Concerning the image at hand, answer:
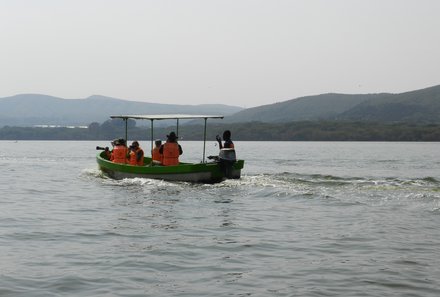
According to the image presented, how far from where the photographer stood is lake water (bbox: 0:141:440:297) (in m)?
11.9

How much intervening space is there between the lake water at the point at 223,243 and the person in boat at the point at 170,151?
12.2 feet

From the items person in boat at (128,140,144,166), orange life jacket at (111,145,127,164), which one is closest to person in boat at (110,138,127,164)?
orange life jacket at (111,145,127,164)

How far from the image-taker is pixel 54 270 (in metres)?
12.8

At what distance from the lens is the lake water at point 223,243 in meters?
11.9

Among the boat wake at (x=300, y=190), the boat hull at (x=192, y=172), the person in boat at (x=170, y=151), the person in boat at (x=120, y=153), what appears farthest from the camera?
the person in boat at (x=120, y=153)

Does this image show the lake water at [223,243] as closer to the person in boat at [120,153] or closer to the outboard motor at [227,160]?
the outboard motor at [227,160]

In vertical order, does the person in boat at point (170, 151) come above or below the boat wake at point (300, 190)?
above

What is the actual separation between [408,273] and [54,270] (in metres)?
7.10

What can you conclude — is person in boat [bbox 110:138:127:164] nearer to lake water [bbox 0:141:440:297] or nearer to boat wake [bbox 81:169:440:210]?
boat wake [bbox 81:169:440:210]

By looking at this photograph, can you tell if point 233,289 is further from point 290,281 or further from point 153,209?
point 153,209

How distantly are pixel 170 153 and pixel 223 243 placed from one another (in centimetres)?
1631

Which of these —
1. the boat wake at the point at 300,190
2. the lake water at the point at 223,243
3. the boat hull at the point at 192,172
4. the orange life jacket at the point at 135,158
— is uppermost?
the orange life jacket at the point at 135,158

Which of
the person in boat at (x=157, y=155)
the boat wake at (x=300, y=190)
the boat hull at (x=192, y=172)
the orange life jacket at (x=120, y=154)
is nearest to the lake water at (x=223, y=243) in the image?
the boat wake at (x=300, y=190)

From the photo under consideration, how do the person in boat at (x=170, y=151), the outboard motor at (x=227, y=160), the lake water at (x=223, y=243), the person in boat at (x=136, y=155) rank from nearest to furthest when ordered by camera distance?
1. the lake water at (x=223, y=243)
2. the outboard motor at (x=227, y=160)
3. the person in boat at (x=170, y=151)
4. the person in boat at (x=136, y=155)
